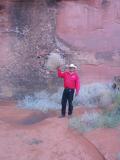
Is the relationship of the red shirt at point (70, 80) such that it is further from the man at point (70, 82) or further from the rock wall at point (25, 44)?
the rock wall at point (25, 44)

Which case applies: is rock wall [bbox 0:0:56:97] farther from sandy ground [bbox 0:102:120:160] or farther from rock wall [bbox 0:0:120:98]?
sandy ground [bbox 0:102:120:160]

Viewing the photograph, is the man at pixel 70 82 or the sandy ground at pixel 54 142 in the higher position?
the man at pixel 70 82

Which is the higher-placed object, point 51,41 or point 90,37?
point 90,37

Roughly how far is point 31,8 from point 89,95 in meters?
3.36

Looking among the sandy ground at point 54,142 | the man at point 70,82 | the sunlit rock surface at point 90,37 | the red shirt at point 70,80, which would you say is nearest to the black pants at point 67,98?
the man at point 70,82

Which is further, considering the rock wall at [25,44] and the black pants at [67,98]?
the rock wall at [25,44]

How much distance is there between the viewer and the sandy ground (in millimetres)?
9852

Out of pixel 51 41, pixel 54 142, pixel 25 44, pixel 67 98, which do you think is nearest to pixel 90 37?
pixel 51 41

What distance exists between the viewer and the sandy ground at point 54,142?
985 cm

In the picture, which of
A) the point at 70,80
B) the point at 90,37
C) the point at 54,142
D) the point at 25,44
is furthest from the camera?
the point at 90,37

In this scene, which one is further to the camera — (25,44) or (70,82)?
(25,44)

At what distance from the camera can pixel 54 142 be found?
34.0ft

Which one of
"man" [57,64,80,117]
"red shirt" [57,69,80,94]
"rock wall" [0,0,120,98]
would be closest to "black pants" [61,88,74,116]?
"man" [57,64,80,117]

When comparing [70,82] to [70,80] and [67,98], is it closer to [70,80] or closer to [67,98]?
[70,80]
